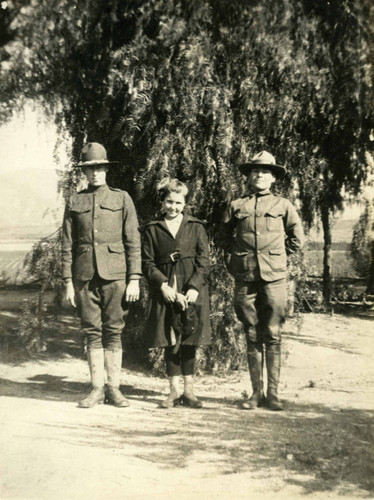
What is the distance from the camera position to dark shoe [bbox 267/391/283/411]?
4023 millimetres

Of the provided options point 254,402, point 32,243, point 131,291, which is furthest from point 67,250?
point 254,402

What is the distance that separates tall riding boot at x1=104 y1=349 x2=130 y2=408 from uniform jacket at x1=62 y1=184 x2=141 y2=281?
22.7 inches

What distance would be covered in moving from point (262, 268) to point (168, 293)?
70cm

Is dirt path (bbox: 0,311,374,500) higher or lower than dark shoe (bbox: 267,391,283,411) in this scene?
lower

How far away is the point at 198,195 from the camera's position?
4844 millimetres

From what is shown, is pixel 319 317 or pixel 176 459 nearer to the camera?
pixel 176 459

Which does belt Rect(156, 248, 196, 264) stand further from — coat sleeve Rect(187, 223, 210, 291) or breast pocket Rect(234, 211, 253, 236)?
breast pocket Rect(234, 211, 253, 236)

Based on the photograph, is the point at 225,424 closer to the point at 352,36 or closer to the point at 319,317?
the point at 352,36

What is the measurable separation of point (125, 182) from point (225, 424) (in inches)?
96.2

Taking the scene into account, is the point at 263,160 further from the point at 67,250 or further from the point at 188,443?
the point at 188,443

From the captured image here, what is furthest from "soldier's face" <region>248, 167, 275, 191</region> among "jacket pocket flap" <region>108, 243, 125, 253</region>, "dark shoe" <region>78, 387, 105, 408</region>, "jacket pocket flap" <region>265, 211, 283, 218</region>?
"dark shoe" <region>78, 387, 105, 408</region>

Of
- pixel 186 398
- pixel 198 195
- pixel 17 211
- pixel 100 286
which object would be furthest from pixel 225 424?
pixel 17 211

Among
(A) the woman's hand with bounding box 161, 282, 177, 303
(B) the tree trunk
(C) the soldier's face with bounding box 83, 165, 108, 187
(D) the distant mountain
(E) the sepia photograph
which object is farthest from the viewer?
(B) the tree trunk

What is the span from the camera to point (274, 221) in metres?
4.11
